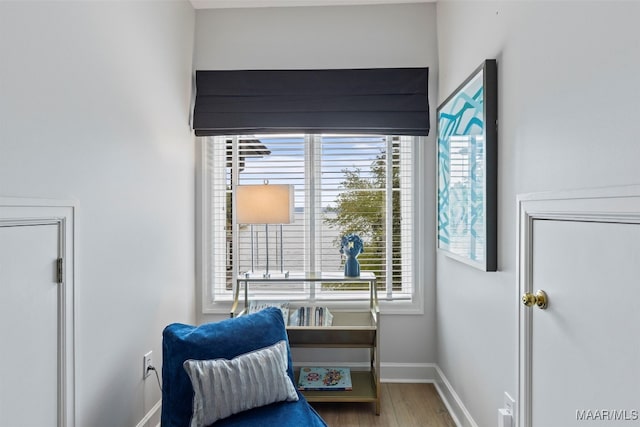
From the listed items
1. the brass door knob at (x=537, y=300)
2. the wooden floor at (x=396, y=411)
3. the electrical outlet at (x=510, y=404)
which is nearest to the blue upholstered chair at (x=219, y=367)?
the wooden floor at (x=396, y=411)

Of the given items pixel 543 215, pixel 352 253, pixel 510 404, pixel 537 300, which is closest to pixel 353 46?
pixel 352 253

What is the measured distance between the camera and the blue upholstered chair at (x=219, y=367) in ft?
5.50

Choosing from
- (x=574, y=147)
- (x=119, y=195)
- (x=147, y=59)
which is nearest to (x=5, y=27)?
(x=119, y=195)

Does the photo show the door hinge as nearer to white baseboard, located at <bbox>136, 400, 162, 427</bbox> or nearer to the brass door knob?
white baseboard, located at <bbox>136, 400, 162, 427</bbox>

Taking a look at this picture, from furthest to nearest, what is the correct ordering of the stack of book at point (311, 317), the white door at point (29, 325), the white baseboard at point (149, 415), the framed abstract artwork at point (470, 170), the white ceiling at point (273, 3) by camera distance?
the white ceiling at point (273, 3), the stack of book at point (311, 317), the white baseboard at point (149, 415), the framed abstract artwork at point (470, 170), the white door at point (29, 325)

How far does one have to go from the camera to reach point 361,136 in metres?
2.92

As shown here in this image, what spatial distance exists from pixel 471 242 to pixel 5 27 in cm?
206

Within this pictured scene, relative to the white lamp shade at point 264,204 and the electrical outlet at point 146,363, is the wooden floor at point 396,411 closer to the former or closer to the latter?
the electrical outlet at point 146,363

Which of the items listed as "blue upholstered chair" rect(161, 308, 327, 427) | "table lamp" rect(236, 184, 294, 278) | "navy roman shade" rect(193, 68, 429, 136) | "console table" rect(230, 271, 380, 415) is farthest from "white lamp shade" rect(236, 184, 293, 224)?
"blue upholstered chair" rect(161, 308, 327, 427)

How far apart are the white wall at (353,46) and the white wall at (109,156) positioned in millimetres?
324

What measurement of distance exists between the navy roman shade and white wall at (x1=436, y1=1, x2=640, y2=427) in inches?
12.6

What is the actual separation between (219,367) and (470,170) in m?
1.55

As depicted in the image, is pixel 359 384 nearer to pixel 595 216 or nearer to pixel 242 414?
pixel 242 414

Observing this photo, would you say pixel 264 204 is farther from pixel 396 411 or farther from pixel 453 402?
pixel 453 402
